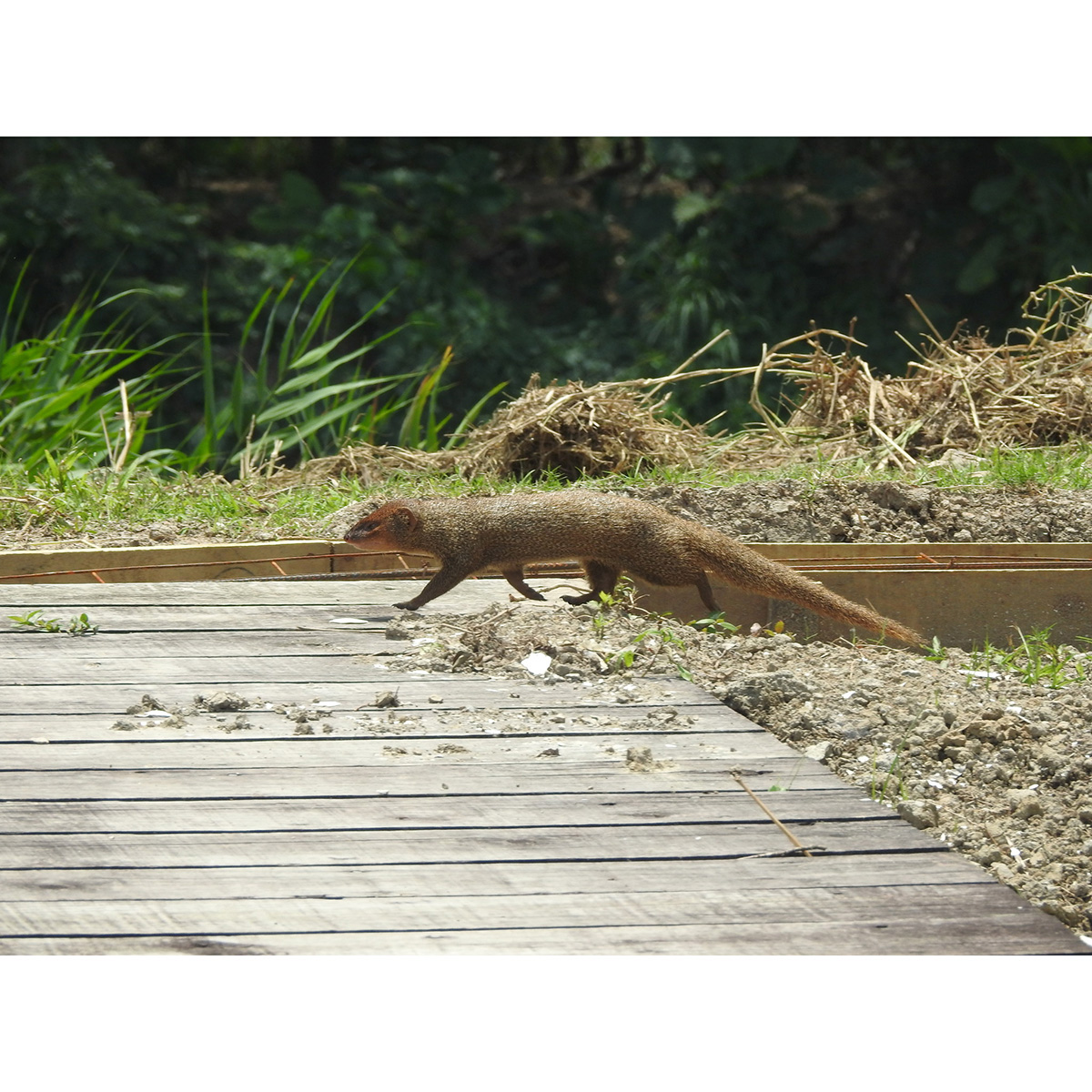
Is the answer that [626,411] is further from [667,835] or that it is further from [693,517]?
[667,835]

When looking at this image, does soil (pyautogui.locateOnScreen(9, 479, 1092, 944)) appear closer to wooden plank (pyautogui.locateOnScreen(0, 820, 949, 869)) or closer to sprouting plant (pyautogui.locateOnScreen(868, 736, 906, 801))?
sprouting plant (pyautogui.locateOnScreen(868, 736, 906, 801))

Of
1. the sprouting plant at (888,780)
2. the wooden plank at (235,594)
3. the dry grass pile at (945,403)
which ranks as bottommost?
the wooden plank at (235,594)

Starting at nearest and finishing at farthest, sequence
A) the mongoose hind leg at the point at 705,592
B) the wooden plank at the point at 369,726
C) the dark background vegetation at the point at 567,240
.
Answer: the wooden plank at the point at 369,726 < the mongoose hind leg at the point at 705,592 < the dark background vegetation at the point at 567,240

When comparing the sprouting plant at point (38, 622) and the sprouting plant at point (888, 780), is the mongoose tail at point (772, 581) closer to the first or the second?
the sprouting plant at point (888, 780)

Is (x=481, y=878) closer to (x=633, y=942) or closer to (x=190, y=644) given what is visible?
(x=633, y=942)

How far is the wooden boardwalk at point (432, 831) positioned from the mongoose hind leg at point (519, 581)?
0.94m

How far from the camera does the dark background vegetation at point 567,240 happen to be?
12859mm

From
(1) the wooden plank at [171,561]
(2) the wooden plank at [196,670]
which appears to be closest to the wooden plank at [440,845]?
(2) the wooden plank at [196,670]

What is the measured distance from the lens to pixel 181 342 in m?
12.7

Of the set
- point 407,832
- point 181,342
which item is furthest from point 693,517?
point 181,342

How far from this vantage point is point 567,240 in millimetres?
14648

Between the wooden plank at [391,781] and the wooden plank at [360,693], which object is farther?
the wooden plank at [360,693]

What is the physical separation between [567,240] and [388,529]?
11.0 meters

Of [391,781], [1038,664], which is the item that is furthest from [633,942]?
[1038,664]
